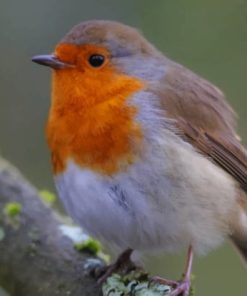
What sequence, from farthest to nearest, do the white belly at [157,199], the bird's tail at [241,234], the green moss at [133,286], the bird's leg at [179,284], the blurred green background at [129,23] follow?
the blurred green background at [129,23] → the bird's tail at [241,234] → the white belly at [157,199] → the bird's leg at [179,284] → the green moss at [133,286]

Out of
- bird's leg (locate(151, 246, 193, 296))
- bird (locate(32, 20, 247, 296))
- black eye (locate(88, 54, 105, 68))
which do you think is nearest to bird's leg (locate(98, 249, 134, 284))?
bird (locate(32, 20, 247, 296))

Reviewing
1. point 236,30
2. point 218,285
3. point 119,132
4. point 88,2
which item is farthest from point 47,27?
point 119,132

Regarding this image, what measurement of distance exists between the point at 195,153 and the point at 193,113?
27 centimetres

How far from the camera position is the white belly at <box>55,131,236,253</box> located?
5.30m

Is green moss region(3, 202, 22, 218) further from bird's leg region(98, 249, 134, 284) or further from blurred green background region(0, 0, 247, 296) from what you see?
blurred green background region(0, 0, 247, 296)

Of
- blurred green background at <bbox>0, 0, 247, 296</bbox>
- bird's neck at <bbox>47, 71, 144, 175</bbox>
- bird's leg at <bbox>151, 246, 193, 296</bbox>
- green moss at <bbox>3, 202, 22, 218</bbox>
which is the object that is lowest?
bird's leg at <bbox>151, 246, 193, 296</bbox>

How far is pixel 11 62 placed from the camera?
27.0 ft

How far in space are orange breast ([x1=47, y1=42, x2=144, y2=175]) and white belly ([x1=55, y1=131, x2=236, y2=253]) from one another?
0.07 meters

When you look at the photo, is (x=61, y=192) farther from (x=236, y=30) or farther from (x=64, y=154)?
(x=236, y=30)

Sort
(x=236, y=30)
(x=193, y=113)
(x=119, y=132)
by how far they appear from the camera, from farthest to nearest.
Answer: (x=236, y=30) < (x=193, y=113) < (x=119, y=132)

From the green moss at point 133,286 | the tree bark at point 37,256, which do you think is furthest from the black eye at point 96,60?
the green moss at point 133,286

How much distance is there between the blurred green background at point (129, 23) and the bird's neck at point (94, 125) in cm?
215

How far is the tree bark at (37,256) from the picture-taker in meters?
5.33

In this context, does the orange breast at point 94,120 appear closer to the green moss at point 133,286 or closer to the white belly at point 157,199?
the white belly at point 157,199
